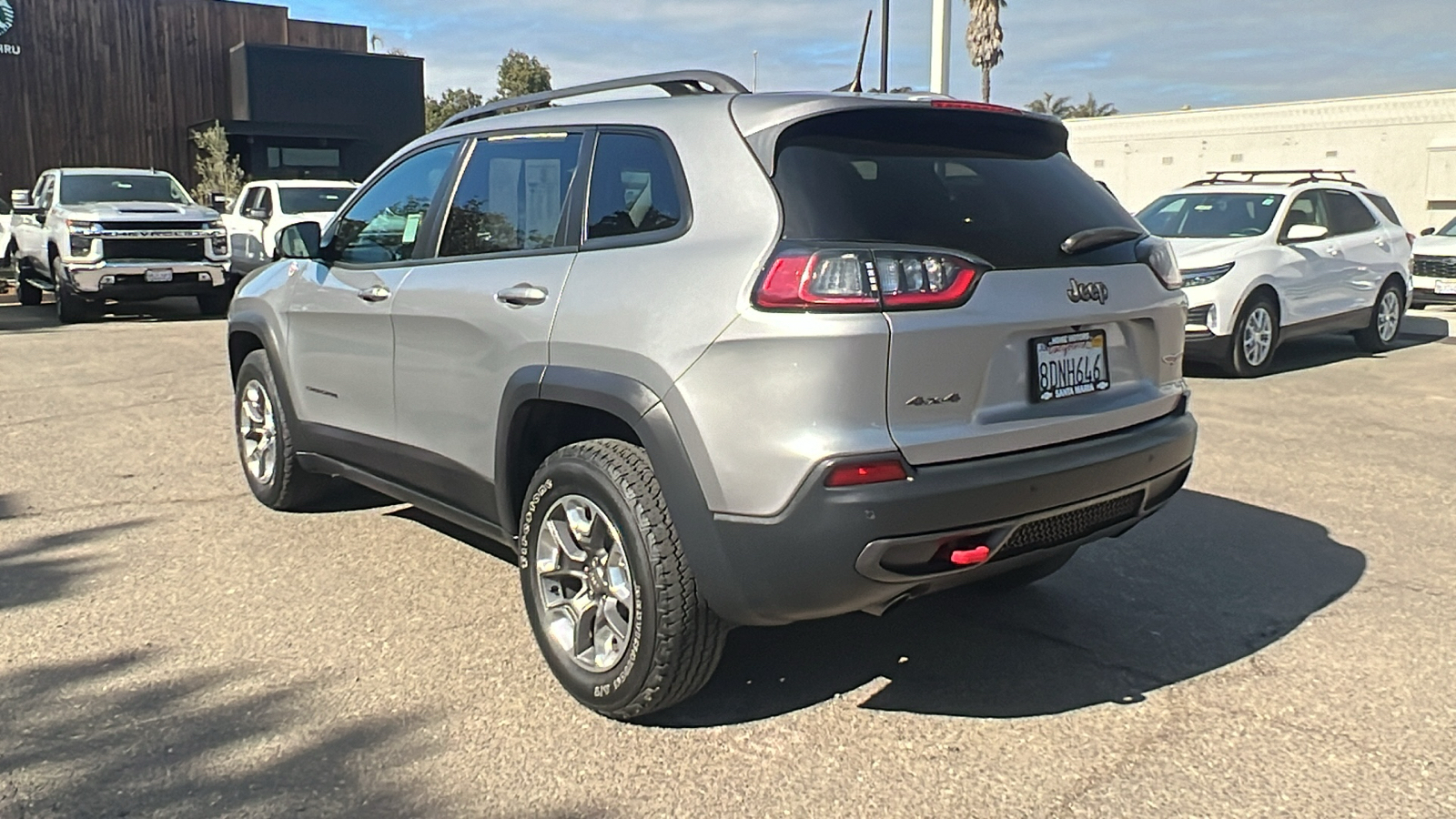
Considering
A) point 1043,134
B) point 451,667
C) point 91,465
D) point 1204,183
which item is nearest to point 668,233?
point 1043,134

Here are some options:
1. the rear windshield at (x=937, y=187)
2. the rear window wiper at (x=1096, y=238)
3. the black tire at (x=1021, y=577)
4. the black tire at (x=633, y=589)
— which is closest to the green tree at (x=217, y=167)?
the black tire at (x=1021, y=577)

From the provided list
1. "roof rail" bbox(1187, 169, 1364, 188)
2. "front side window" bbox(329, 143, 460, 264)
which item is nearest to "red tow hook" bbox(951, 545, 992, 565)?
"front side window" bbox(329, 143, 460, 264)

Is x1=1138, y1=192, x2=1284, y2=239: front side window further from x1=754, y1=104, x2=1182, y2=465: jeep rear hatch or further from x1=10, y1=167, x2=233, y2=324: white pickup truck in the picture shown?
x1=10, y1=167, x2=233, y2=324: white pickup truck

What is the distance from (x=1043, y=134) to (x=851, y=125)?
81 cm

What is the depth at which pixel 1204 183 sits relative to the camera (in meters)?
11.9

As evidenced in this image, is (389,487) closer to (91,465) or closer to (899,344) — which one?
(899,344)

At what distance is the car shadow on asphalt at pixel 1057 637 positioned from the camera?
3.62m

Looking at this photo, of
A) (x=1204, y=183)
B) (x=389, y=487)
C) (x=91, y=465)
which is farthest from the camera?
(x=1204, y=183)

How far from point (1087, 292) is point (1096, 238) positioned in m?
0.21

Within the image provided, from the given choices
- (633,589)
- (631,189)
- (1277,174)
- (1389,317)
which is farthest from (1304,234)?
(633,589)

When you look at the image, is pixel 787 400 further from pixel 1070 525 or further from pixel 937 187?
pixel 1070 525

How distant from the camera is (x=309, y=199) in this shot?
15.7m

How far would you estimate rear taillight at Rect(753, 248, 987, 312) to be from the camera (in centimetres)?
294

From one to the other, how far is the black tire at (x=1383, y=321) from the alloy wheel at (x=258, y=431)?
10328 mm
